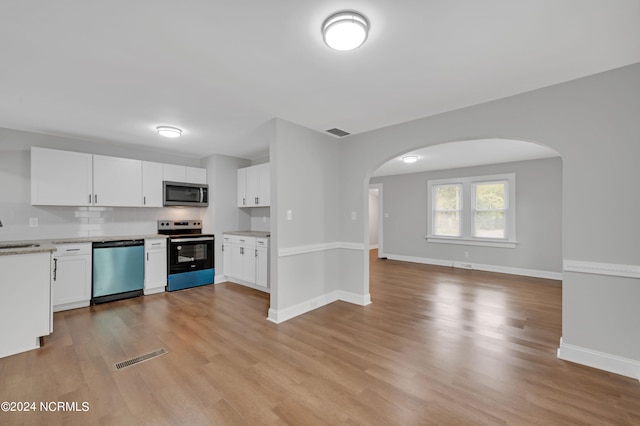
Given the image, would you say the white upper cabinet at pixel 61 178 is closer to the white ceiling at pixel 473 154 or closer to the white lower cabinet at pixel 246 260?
the white lower cabinet at pixel 246 260

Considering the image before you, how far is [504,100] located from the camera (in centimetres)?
279

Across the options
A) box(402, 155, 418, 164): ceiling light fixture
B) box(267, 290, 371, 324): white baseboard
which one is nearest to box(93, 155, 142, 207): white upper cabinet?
box(267, 290, 371, 324): white baseboard

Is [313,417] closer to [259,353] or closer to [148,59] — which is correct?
[259,353]

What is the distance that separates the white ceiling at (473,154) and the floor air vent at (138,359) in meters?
3.88

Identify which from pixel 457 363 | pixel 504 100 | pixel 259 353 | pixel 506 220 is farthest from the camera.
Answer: pixel 506 220

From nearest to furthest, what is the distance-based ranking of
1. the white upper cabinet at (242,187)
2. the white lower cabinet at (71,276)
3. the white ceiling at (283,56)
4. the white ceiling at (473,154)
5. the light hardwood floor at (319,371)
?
1. the white ceiling at (283,56)
2. the light hardwood floor at (319,371)
3. the white lower cabinet at (71,276)
4. the white ceiling at (473,154)
5. the white upper cabinet at (242,187)

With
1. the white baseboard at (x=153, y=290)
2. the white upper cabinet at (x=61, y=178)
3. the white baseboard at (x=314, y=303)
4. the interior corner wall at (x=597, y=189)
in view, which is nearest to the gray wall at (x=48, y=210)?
the white upper cabinet at (x=61, y=178)

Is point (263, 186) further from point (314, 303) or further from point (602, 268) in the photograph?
point (602, 268)

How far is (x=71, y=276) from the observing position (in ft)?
12.2

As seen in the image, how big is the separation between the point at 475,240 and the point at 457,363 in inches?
189

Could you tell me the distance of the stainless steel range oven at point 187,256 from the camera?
182 inches

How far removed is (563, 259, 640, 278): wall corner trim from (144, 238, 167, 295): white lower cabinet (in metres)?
5.27

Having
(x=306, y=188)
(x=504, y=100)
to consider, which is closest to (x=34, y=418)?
(x=306, y=188)

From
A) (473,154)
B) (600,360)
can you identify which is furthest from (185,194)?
(600,360)
